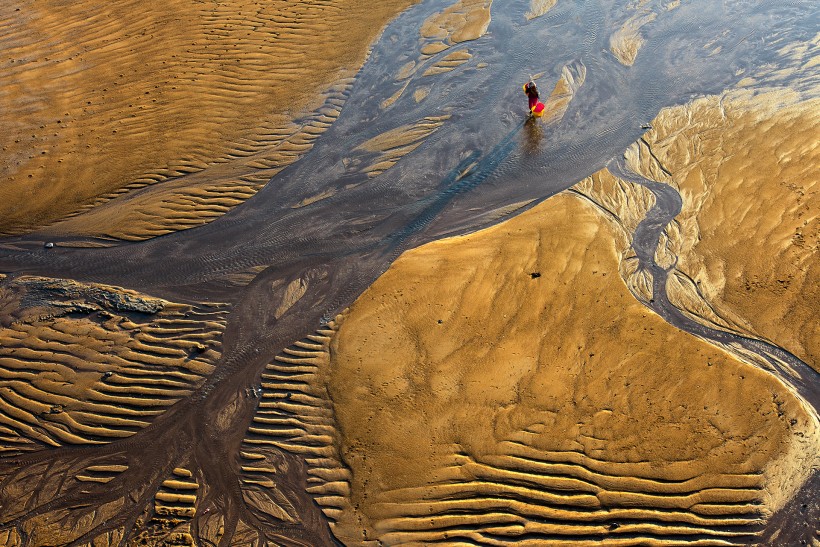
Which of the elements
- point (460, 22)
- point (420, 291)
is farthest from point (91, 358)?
point (460, 22)

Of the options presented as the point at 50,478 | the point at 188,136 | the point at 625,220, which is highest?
the point at 188,136

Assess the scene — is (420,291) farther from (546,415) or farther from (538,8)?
(538,8)

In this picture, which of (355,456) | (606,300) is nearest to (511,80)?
(606,300)

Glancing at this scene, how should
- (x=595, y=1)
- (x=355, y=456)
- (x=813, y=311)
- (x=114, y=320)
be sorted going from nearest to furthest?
(x=355, y=456) < (x=813, y=311) < (x=114, y=320) < (x=595, y=1)

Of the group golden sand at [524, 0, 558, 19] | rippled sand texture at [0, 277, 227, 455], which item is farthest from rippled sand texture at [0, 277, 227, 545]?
golden sand at [524, 0, 558, 19]

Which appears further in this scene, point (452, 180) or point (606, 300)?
point (452, 180)

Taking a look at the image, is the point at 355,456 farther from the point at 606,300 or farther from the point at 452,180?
the point at 452,180
